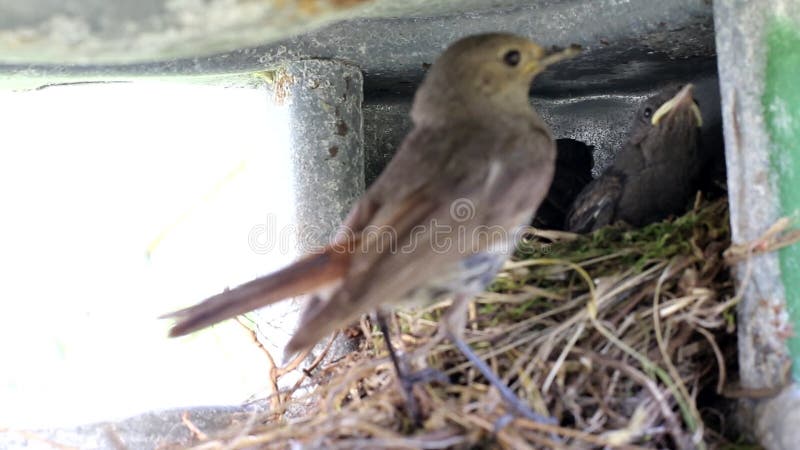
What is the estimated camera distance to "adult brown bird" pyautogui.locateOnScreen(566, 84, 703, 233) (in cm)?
394

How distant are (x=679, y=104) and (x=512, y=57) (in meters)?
0.96

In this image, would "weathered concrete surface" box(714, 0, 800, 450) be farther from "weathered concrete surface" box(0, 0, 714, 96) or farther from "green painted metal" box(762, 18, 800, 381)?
"weathered concrete surface" box(0, 0, 714, 96)

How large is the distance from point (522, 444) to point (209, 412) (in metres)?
1.39

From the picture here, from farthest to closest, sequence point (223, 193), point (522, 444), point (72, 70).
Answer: point (223, 193), point (72, 70), point (522, 444)

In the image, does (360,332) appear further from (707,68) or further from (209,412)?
(707,68)

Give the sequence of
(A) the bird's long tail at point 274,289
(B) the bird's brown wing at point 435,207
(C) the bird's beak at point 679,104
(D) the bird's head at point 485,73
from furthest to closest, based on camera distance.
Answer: (C) the bird's beak at point 679,104
(D) the bird's head at point 485,73
(A) the bird's long tail at point 274,289
(B) the bird's brown wing at point 435,207

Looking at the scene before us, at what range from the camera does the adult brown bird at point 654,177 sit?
12.9 ft

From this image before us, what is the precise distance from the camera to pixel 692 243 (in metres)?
3.22

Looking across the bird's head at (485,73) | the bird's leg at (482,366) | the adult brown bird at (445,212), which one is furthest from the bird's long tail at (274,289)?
the bird's head at (485,73)

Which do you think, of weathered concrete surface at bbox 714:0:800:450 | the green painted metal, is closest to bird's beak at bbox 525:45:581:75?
weathered concrete surface at bbox 714:0:800:450

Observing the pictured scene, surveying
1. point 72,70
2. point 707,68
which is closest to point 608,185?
point 707,68

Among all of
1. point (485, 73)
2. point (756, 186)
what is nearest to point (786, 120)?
point (756, 186)

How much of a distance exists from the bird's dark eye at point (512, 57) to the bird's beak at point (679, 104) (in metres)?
0.91

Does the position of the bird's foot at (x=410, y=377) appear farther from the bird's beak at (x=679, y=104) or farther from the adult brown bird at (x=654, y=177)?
the bird's beak at (x=679, y=104)
